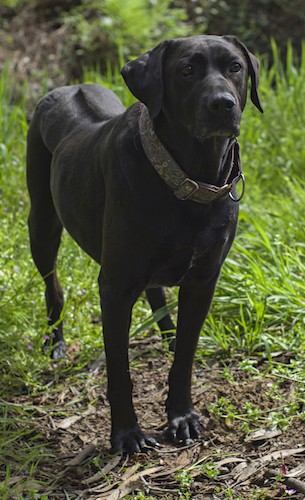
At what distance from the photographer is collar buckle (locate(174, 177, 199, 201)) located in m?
2.97

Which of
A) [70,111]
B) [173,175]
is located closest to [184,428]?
[173,175]

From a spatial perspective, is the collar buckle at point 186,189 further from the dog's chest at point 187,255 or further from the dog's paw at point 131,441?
the dog's paw at point 131,441

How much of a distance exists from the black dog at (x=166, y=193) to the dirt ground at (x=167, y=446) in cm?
11

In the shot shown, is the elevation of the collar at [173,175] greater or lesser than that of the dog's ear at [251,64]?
lesser

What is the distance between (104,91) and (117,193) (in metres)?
1.15

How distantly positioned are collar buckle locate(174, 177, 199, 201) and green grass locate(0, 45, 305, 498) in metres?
0.95

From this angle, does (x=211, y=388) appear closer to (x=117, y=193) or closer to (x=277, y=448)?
(x=277, y=448)

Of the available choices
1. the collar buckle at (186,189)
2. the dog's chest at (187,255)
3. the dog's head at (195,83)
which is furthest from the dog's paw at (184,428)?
the dog's head at (195,83)

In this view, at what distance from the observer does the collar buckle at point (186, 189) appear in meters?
2.97

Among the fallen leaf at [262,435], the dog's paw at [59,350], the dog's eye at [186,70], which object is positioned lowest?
the dog's paw at [59,350]

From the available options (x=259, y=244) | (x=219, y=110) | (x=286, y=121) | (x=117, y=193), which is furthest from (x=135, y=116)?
(x=286, y=121)

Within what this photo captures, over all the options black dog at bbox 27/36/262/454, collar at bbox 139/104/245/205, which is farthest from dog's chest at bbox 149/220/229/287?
collar at bbox 139/104/245/205

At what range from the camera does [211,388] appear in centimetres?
374

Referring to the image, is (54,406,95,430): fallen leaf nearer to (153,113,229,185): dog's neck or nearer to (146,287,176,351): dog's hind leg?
(146,287,176,351): dog's hind leg
